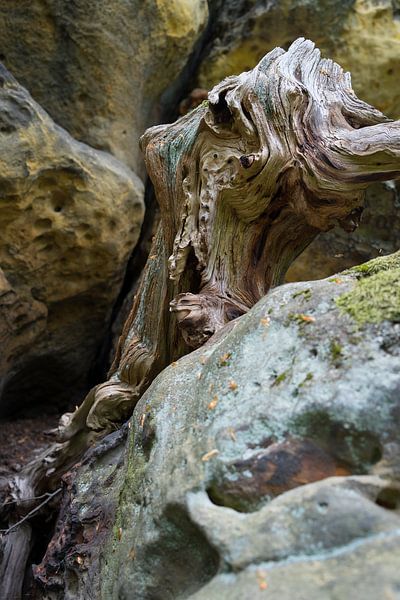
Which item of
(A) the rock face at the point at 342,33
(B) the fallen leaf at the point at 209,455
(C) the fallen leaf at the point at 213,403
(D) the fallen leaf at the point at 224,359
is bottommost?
(B) the fallen leaf at the point at 209,455

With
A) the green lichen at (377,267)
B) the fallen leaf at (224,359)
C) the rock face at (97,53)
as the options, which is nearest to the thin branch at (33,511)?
the fallen leaf at (224,359)

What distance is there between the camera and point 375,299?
53.2 inches

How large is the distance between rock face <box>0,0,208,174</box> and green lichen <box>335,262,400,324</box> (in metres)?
2.60

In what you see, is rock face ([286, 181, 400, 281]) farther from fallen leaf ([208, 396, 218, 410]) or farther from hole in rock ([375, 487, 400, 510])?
hole in rock ([375, 487, 400, 510])

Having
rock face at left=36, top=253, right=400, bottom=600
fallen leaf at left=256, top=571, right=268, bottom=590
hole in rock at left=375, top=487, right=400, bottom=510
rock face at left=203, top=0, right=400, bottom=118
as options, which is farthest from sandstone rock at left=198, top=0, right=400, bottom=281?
fallen leaf at left=256, top=571, right=268, bottom=590

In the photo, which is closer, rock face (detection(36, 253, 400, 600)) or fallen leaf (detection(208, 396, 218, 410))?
rock face (detection(36, 253, 400, 600))

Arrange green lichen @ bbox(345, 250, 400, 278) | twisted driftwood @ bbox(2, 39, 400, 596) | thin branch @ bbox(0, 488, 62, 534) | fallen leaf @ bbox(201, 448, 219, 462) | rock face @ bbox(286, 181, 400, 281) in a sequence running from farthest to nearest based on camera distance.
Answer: rock face @ bbox(286, 181, 400, 281) < thin branch @ bbox(0, 488, 62, 534) < twisted driftwood @ bbox(2, 39, 400, 596) < green lichen @ bbox(345, 250, 400, 278) < fallen leaf @ bbox(201, 448, 219, 462)

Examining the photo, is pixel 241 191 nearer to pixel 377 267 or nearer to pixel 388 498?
pixel 377 267

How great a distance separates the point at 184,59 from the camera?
3885mm

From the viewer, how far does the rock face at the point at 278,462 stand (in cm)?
105

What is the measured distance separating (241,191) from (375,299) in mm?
954

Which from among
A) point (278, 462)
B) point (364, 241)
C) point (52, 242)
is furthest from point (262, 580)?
point (364, 241)

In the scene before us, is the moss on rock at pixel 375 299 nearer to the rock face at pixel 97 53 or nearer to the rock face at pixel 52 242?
the rock face at pixel 52 242

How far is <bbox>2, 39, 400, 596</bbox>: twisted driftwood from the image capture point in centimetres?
208
